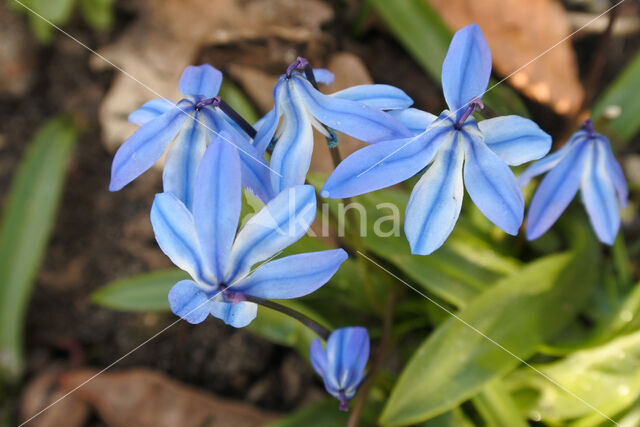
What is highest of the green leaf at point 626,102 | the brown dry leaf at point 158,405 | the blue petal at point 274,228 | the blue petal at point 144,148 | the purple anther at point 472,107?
the green leaf at point 626,102

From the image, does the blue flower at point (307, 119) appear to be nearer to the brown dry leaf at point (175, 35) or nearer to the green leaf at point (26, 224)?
the brown dry leaf at point (175, 35)

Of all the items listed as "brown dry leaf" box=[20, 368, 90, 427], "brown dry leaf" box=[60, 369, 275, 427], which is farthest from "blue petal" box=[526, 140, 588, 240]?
"brown dry leaf" box=[20, 368, 90, 427]

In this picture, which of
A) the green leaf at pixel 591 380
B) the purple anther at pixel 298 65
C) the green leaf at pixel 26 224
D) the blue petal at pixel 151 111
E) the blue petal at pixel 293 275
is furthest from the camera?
the green leaf at pixel 26 224

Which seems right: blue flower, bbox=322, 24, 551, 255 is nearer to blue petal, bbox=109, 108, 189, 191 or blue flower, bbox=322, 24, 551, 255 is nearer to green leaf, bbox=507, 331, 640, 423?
blue petal, bbox=109, 108, 189, 191

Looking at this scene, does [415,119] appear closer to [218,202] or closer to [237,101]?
[218,202]

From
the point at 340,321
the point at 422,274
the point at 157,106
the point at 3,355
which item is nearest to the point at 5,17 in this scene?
the point at 3,355

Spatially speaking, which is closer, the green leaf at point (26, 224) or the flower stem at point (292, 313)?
the flower stem at point (292, 313)

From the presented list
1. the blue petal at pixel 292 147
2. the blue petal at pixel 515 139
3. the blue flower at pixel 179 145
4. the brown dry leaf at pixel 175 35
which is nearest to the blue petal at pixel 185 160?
the blue flower at pixel 179 145

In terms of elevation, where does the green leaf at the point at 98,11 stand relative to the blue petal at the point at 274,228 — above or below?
above
